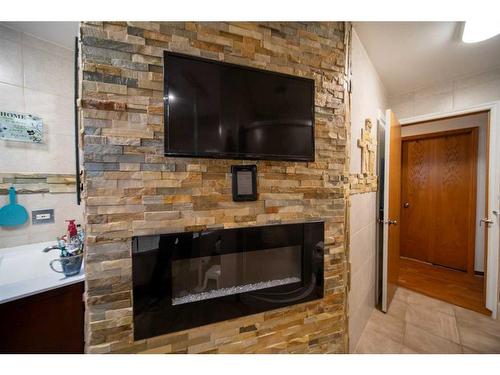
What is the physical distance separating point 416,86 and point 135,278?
2.91 meters

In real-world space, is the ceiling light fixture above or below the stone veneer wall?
above

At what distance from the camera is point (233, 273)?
3.30ft

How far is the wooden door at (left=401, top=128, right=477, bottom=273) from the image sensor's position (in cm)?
260

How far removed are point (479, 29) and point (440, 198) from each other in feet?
7.74

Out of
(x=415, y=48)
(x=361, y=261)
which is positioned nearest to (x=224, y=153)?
(x=361, y=261)

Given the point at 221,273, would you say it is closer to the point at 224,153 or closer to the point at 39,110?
the point at 224,153

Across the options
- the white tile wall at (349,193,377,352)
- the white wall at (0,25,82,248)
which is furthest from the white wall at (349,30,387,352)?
the white wall at (0,25,82,248)

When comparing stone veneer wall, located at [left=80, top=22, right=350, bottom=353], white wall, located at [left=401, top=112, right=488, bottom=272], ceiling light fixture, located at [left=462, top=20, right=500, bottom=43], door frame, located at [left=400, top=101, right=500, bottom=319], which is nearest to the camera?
stone veneer wall, located at [left=80, top=22, right=350, bottom=353]

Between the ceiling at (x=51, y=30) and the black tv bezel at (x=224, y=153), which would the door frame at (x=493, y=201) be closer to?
the black tv bezel at (x=224, y=153)

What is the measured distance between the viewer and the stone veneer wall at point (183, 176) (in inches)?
31.2

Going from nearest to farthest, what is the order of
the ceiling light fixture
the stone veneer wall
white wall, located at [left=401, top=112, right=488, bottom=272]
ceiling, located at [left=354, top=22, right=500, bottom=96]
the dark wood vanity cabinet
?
the stone veneer wall, the dark wood vanity cabinet, the ceiling light fixture, ceiling, located at [left=354, top=22, right=500, bottom=96], white wall, located at [left=401, top=112, right=488, bottom=272]

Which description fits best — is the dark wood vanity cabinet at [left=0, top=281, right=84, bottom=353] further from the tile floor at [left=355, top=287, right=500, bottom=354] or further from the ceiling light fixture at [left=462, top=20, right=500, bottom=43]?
the ceiling light fixture at [left=462, top=20, right=500, bottom=43]

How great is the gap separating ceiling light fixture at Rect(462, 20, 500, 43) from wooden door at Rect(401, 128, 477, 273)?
73.0 inches
